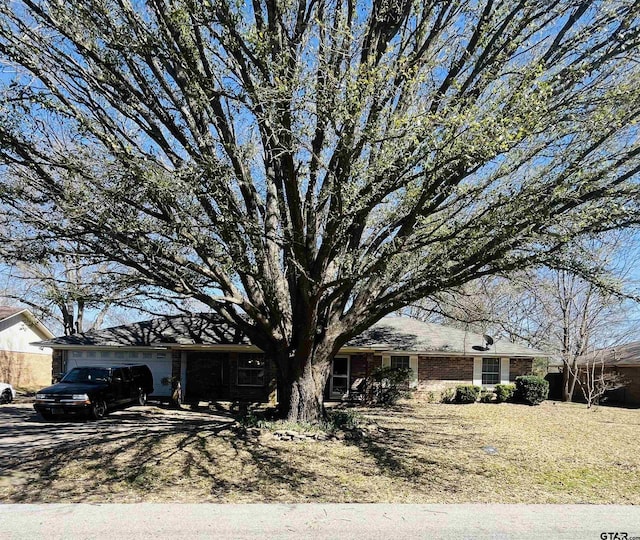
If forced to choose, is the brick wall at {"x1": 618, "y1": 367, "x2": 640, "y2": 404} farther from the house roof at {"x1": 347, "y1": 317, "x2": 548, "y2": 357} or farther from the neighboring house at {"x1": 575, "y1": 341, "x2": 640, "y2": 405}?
the house roof at {"x1": 347, "y1": 317, "x2": 548, "y2": 357}

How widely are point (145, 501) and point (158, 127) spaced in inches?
271

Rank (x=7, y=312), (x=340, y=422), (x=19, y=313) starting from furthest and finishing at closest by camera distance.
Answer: (x=19, y=313) → (x=7, y=312) → (x=340, y=422)

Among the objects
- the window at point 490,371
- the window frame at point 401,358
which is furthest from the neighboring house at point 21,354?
the window at point 490,371

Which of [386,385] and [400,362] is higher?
[400,362]

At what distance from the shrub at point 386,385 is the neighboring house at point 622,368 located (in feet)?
29.3

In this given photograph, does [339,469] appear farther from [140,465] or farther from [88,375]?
[88,375]

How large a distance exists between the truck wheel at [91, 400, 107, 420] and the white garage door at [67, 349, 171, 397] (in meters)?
5.52

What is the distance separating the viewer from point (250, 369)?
21.5m

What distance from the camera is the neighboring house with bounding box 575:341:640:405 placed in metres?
23.9

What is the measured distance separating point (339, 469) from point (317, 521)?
115 inches

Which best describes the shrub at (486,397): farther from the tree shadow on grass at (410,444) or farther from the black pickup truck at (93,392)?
the black pickup truck at (93,392)

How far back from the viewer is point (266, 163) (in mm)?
11781

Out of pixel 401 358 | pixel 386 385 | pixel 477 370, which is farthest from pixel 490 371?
pixel 386 385

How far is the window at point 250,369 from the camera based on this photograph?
2142 centimetres
